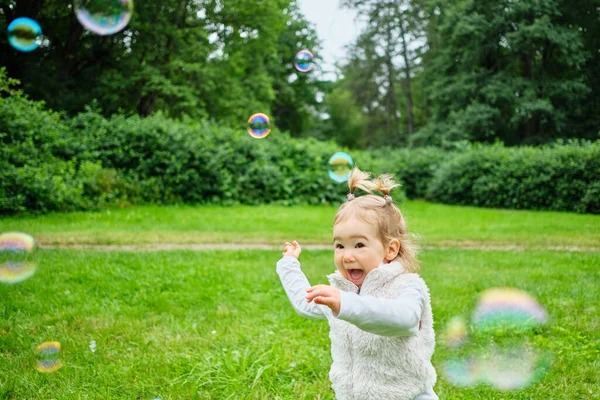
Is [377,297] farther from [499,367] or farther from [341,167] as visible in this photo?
[341,167]

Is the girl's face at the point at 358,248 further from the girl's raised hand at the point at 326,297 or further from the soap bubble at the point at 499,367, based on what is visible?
the soap bubble at the point at 499,367

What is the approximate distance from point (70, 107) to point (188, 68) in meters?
4.90

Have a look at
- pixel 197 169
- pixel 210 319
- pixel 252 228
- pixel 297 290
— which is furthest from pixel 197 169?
pixel 297 290

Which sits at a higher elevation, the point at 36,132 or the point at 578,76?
the point at 578,76

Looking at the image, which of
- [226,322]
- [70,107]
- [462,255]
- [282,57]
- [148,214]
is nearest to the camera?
[226,322]

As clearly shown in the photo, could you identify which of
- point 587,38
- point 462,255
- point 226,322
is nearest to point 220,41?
point 587,38

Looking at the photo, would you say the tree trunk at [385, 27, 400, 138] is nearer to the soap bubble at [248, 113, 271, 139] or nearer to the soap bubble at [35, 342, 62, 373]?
the soap bubble at [248, 113, 271, 139]

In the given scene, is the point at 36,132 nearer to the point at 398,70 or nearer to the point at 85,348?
the point at 85,348

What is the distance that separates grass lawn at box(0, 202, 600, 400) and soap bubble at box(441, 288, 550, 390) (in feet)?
0.29

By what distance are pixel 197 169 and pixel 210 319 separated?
394 inches

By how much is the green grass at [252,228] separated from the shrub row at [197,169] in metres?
1.03

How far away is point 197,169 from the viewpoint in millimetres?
13891

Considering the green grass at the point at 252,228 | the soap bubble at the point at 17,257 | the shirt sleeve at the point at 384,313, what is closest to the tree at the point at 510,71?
the green grass at the point at 252,228

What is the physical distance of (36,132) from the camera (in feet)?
35.7
